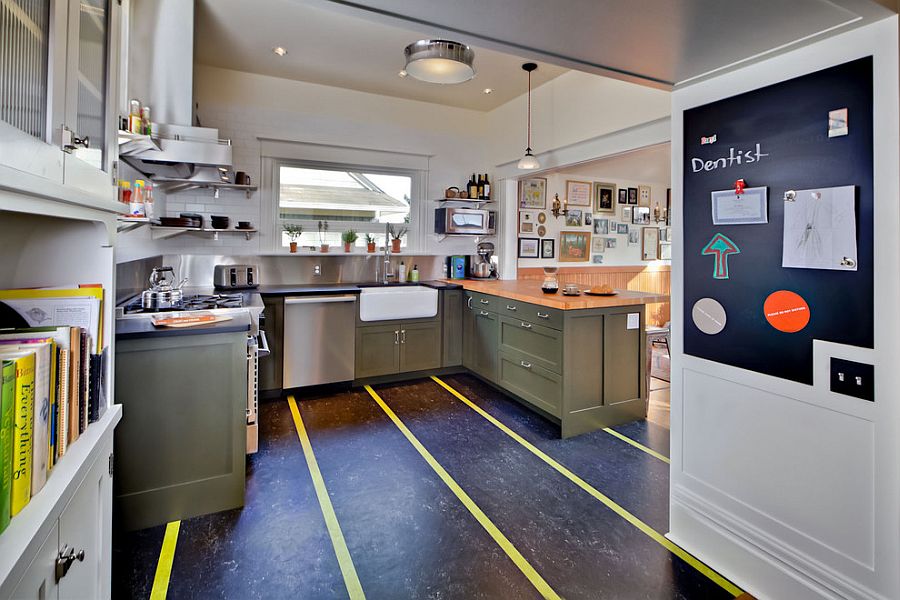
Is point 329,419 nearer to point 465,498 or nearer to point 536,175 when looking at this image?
point 465,498

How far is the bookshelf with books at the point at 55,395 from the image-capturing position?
894 millimetres

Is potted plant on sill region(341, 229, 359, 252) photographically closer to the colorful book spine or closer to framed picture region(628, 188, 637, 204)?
framed picture region(628, 188, 637, 204)

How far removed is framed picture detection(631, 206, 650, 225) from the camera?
20.5ft

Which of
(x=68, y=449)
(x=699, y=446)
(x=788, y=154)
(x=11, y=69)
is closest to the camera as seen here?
(x=11, y=69)

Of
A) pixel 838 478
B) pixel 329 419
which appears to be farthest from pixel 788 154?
pixel 329 419

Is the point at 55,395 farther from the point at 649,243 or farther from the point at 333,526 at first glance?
the point at 649,243

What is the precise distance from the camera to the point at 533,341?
3695 mm

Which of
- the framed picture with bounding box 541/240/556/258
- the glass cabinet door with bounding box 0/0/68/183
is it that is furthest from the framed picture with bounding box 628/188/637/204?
the glass cabinet door with bounding box 0/0/68/183

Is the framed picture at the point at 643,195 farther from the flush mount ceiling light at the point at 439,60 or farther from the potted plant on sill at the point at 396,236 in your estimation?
the flush mount ceiling light at the point at 439,60

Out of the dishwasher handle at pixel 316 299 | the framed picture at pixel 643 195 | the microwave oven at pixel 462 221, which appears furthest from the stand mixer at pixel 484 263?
the framed picture at pixel 643 195

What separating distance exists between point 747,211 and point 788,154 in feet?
0.75

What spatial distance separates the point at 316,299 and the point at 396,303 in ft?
2.50

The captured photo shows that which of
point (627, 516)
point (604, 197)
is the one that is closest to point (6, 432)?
point (627, 516)

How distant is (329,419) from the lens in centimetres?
366
